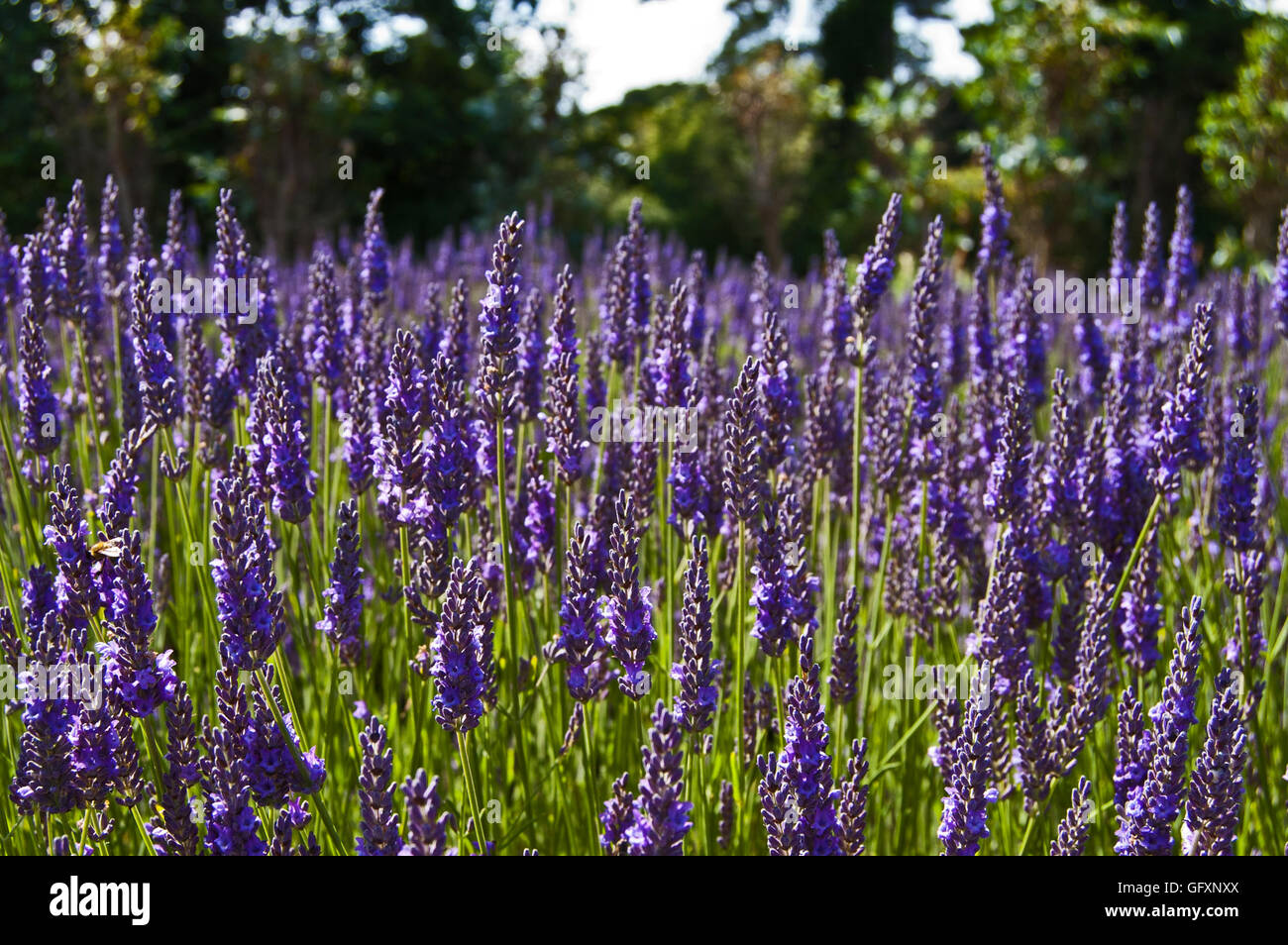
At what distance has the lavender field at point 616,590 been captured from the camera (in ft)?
→ 5.34

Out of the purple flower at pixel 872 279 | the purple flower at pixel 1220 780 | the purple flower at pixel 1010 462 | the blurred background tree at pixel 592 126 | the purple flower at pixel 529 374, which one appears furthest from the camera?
the blurred background tree at pixel 592 126

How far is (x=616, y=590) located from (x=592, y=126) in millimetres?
17675

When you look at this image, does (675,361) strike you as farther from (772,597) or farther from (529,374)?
(772,597)

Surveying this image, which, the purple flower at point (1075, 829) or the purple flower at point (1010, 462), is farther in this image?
the purple flower at point (1010, 462)

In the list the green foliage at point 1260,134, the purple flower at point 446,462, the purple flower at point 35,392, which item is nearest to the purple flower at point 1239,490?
the purple flower at point 446,462

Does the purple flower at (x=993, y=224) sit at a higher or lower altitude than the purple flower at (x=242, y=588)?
higher

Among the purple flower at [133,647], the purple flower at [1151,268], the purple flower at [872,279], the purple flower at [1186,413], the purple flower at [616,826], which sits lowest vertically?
the purple flower at [616,826]

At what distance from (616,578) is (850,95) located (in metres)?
26.4

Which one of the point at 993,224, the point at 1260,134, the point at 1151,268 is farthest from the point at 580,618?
the point at 1260,134

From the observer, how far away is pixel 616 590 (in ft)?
5.72

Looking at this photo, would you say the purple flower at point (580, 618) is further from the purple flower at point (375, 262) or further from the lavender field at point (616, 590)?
the purple flower at point (375, 262)

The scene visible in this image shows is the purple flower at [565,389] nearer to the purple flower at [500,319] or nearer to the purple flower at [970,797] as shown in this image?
the purple flower at [500,319]

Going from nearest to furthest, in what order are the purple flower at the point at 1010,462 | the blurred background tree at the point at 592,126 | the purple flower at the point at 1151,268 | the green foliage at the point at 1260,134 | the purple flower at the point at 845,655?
1. the purple flower at the point at 845,655
2. the purple flower at the point at 1010,462
3. the purple flower at the point at 1151,268
4. the green foliage at the point at 1260,134
5. the blurred background tree at the point at 592,126

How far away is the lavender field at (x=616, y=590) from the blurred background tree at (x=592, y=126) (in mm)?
8590
